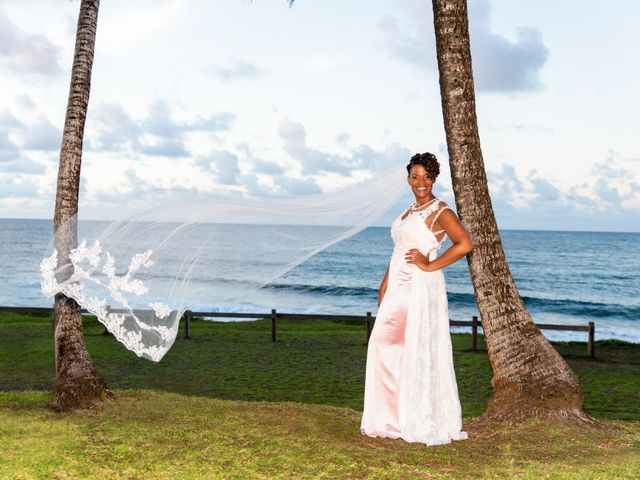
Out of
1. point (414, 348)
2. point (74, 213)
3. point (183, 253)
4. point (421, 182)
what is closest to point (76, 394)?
point (74, 213)

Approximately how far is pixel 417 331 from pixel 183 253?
300 cm

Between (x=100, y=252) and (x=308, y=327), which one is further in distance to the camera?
(x=308, y=327)

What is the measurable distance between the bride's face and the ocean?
95.7 feet

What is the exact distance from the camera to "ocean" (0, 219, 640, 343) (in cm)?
5031

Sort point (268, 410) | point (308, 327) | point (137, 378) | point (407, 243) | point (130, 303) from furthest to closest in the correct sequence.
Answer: point (308, 327), point (137, 378), point (268, 410), point (130, 303), point (407, 243)

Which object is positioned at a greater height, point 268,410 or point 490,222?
point 490,222

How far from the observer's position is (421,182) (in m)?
7.47

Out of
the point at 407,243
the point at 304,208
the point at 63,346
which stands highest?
the point at 304,208

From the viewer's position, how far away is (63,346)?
34.4 ft

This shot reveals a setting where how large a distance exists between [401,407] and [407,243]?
1824mm

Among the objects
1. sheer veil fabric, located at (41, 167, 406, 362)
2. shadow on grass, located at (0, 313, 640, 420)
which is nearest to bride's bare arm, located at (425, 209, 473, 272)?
sheer veil fabric, located at (41, 167, 406, 362)

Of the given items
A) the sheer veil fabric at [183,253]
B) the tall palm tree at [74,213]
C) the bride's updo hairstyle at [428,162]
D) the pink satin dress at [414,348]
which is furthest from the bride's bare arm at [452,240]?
the tall palm tree at [74,213]

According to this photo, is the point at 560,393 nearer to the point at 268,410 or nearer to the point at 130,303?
the point at 268,410

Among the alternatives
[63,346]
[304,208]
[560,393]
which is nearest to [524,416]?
[560,393]
